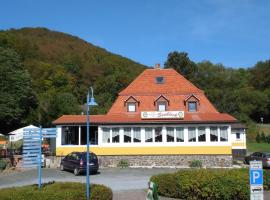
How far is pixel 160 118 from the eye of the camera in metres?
36.3

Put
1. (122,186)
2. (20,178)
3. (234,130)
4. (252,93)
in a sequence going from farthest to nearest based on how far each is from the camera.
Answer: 1. (252,93)
2. (234,130)
3. (20,178)
4. (122,186)

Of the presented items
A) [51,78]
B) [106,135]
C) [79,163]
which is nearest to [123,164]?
[106,135]

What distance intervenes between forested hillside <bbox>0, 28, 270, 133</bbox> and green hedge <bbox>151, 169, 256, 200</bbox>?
4306cm

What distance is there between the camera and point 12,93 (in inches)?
2370

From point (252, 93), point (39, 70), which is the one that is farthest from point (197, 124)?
point (39, 70)

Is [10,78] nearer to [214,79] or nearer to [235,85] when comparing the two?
[214,79]

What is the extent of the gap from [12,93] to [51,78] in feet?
82.7

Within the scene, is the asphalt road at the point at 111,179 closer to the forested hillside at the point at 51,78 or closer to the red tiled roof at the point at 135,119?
the red tiled roof at the point at 135,119

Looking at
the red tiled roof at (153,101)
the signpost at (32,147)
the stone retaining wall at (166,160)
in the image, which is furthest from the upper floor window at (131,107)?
the signpost at (32,147)

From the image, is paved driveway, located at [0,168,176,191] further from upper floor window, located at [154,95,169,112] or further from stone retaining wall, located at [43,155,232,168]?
upper floor window, located at [154,95,169,112]

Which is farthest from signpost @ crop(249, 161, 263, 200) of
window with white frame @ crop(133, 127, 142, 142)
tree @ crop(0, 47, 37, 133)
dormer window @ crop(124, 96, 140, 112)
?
tree @ crop(0, 47, 37, 133)

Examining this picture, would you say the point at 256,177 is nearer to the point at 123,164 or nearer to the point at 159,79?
the point at 123,164

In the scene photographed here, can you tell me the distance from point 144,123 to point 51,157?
8676 mm

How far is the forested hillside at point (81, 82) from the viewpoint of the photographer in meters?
61.4
